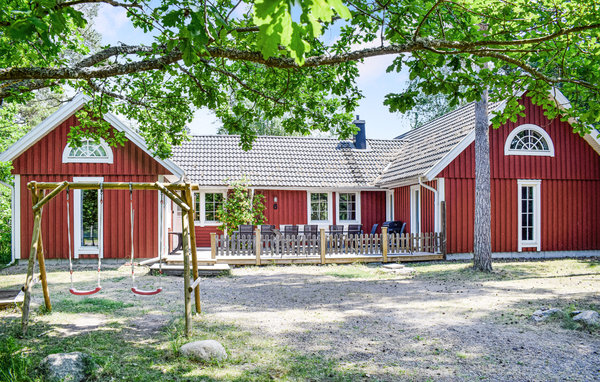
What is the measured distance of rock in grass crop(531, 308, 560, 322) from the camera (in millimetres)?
6977

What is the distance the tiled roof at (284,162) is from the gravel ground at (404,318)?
21.8 ft

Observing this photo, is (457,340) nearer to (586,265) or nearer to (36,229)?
(36,229)

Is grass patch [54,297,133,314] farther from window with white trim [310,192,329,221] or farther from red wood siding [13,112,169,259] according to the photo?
window with white trim [310,192,329,221]

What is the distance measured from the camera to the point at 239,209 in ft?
55.9

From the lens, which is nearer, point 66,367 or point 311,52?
point 66,367

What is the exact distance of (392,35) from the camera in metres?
5.54

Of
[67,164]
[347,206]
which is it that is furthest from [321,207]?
[67,164]

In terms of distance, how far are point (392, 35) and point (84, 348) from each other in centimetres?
547

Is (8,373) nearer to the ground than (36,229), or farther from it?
nearer to the ground

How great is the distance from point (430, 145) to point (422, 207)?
9.52 feet

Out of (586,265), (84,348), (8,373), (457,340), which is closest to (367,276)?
(457,340)

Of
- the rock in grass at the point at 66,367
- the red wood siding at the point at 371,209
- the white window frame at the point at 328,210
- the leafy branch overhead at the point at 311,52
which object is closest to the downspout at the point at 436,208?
the red wood siding at the point at 371,209

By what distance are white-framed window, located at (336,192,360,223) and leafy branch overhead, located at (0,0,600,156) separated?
32.9 feet

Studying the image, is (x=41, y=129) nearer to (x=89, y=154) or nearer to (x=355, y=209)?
(x=89, y=154)
